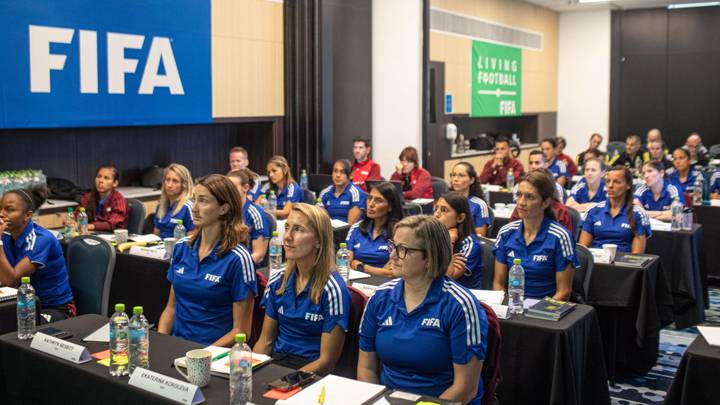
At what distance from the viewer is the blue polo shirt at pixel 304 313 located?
10.3ft

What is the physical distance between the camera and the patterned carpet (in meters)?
4.67

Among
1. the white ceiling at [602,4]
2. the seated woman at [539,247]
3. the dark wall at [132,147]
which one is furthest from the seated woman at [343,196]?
the white ceiling at [602,4]

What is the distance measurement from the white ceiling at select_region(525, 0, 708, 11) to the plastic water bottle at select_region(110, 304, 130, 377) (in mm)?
13938

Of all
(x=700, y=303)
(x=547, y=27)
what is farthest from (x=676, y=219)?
(x=547, y=27)

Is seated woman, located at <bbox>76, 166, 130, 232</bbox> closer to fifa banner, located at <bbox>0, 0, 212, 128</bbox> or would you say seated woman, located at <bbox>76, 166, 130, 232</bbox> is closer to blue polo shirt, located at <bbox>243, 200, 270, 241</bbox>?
fifa banner, located at <bbox>0, 0, 212, 128</bbox>

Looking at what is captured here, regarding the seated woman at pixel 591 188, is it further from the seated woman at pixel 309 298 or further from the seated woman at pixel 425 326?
the seated woman at pixel 425 326

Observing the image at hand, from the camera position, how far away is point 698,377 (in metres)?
3.12

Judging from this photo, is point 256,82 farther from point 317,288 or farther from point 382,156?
point 317,288

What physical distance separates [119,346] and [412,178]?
6.20 metres

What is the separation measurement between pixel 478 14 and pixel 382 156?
436 centimetres

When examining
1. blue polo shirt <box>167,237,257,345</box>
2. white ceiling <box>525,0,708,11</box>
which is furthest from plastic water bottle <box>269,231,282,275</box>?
white ceiling <box>525,0,708,11</box>

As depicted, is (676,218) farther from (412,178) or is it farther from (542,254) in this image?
(412,178)

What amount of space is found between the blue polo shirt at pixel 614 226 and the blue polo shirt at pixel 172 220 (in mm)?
3047

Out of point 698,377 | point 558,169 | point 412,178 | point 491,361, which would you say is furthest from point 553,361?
point 558,169
